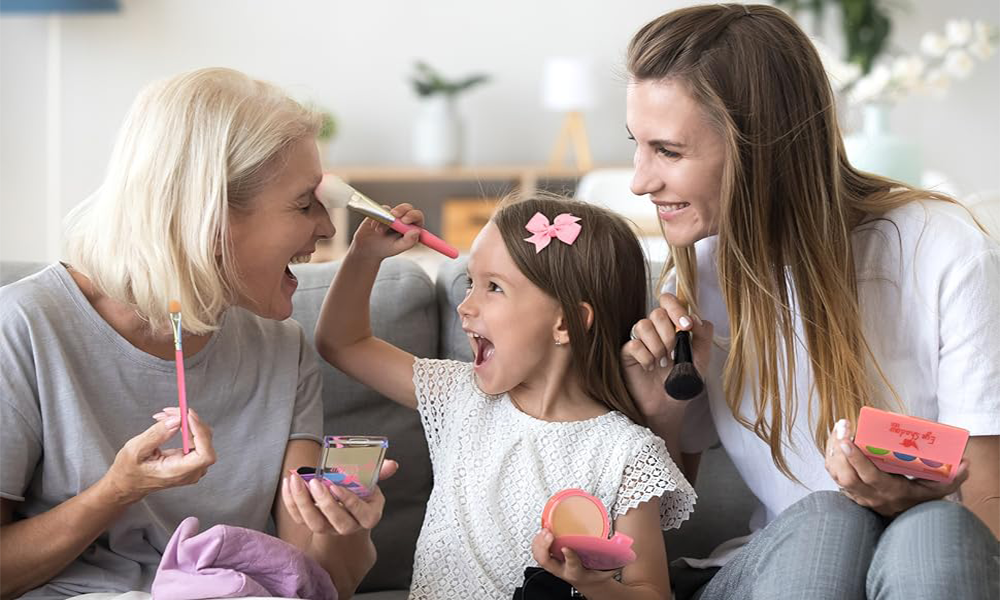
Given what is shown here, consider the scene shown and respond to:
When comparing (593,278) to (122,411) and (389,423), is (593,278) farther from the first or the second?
(122,411)

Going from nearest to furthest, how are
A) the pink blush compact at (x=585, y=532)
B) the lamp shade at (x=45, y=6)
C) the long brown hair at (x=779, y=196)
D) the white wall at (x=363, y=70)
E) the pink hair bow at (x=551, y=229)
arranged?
the pink blush compact at (x=585, y=532)
the long brown hair at (x=779, y=196)
the pink hair bow at (x=551, y=229)
the lamp shade at (x=45, y=6)
the white wall at (x=363, y=70)

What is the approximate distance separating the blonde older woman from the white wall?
13.6ft

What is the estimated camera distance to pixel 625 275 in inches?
68.5

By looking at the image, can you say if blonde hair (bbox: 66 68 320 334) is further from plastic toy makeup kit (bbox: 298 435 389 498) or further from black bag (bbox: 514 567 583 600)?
black bag (bbox: 514 567 583 600)

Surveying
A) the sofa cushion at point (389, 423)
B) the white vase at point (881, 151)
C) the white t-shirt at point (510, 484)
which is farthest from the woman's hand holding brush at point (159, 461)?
the white vase at point (881, 151)

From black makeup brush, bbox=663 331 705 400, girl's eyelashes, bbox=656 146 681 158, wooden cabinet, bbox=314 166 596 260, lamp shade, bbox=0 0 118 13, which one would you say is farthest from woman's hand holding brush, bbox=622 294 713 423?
lamp shade, bbox=0 0 118 13

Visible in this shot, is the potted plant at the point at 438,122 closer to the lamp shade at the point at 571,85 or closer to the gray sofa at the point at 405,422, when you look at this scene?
the lamp shade at the point at 571,85

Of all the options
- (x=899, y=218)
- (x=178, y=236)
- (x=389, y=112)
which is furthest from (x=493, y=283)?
(x=389, y=112)

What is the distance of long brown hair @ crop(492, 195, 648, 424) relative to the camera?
66.6 inches

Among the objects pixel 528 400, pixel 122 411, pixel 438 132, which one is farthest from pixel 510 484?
pixel 438 132

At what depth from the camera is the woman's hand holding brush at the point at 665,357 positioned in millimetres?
1589

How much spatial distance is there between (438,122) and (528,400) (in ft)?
13.4

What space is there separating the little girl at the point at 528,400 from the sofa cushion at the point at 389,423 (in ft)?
0.56

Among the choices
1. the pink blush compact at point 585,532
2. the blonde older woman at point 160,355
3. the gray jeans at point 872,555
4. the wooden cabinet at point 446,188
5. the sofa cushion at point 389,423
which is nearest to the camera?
the gray jeans at point 872,555
